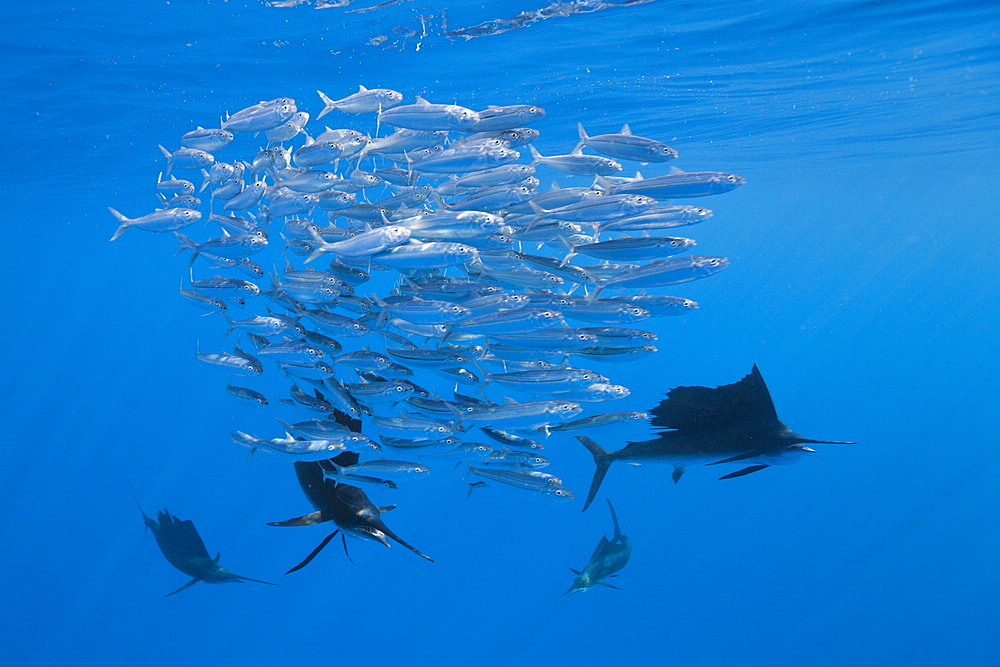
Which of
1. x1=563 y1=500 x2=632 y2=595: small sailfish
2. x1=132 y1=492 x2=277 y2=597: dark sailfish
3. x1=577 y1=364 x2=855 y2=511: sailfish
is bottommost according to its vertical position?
x1=563 y1=500 x2=632 y2=595: small sailfish

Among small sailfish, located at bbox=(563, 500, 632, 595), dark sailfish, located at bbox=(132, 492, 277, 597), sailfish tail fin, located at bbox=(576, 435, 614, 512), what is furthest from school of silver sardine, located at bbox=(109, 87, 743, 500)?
dark sailfish, located at bbox=(132, 492, 277, 597)

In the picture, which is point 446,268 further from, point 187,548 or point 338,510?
point 187,548

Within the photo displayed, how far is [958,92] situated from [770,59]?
558 centimetres

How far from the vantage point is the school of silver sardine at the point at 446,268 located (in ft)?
13.0

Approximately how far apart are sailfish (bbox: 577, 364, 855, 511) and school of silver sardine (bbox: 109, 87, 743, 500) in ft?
2.47

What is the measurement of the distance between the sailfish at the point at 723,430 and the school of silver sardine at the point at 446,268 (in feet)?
2.47

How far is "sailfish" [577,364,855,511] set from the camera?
195 inches

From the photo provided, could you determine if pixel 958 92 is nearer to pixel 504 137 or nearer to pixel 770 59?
pixel 770 59

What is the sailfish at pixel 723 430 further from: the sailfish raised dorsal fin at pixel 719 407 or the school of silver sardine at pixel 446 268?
the school of silver sardine at pixel 446 268

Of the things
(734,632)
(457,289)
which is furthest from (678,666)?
(457,289)

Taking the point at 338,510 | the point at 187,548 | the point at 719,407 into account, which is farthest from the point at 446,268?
the point at 187,548

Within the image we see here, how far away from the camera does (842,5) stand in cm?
831

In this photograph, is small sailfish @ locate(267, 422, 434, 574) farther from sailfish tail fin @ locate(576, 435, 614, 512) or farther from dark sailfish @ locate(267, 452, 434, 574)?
sailfish tail fin @ locate(576, 435, 614, 512)

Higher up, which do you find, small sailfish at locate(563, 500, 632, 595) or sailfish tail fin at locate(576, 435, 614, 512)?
sailfish tail fin at locate(576, 435, 614, 512)
